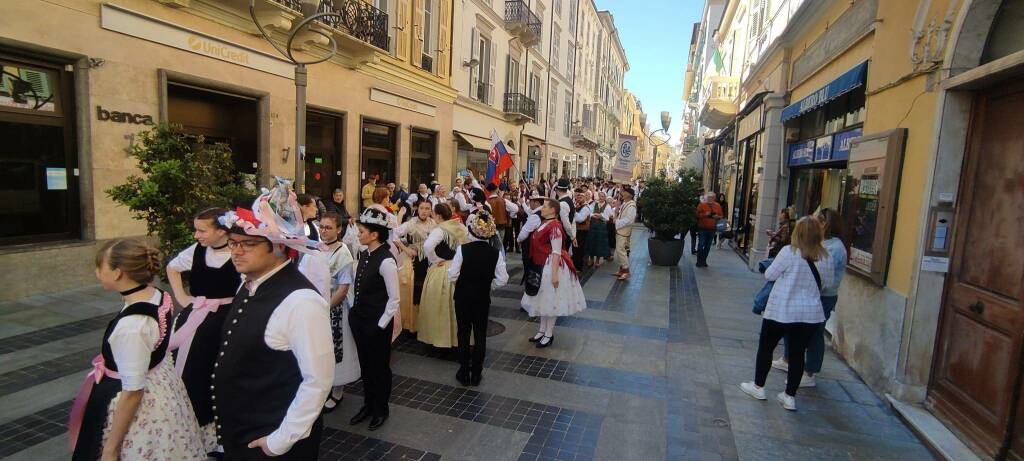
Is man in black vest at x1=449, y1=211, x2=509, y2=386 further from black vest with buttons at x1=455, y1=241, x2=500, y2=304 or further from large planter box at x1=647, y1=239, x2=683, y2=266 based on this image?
large planter box at x1=647, y1=239, x2=683, y2=266

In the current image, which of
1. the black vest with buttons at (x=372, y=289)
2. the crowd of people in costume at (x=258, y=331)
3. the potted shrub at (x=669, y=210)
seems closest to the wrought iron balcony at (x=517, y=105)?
the potted shrub at (x=669, y=210)

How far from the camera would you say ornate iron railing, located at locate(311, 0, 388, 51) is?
1191cm

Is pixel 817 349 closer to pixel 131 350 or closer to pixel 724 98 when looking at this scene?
pixel 131 350

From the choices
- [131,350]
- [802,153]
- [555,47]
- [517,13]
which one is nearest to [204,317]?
[131,350]

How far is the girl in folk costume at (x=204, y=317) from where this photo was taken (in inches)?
117

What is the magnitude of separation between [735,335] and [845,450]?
2.91 m

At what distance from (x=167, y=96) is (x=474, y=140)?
13.0m

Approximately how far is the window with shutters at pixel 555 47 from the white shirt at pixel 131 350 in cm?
3127

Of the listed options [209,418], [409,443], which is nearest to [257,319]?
[209,418]

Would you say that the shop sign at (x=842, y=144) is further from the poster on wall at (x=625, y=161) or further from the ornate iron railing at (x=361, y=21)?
the ornate iron railing at (x=361, y=21)

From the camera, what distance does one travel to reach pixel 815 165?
940cm

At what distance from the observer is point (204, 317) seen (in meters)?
3.18

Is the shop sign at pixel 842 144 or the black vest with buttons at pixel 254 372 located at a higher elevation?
the shop sign at pixel 842 144

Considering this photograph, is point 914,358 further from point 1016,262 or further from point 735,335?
point 735,335
